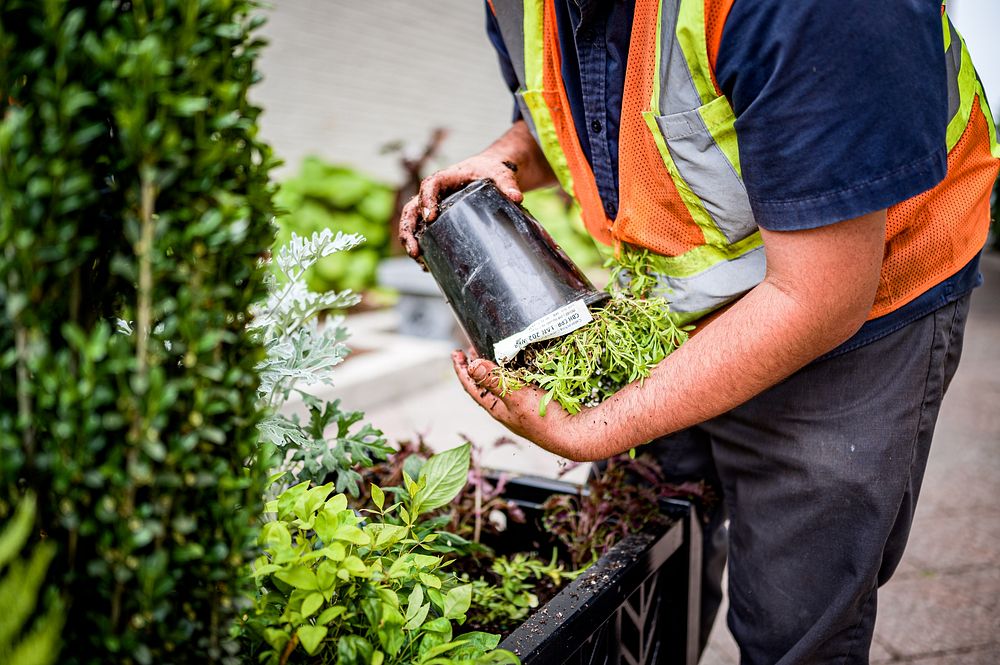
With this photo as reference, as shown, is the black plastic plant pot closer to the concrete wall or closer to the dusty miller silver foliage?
the dusty miller silver foliage

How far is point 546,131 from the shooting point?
165cm

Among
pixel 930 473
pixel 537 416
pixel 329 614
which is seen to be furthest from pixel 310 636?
pixel 930 473

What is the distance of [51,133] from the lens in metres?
0.69

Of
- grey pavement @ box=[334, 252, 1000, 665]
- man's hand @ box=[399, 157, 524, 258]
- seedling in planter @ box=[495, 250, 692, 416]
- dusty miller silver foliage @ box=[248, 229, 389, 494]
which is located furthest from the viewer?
grey pavement @ box=[334, 252, 1000, 665]

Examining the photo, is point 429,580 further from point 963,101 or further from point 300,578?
point 963,101

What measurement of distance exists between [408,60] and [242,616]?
696 centimetres

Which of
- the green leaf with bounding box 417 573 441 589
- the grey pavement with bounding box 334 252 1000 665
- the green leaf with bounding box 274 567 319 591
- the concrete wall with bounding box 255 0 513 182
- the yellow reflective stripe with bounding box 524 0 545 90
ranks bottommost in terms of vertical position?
the grey pavement with bounding box 334 252 1000 665

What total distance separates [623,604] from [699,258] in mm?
662

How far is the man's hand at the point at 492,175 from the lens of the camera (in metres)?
1.61

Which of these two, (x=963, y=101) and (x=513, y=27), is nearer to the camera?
(x=963, y=101)

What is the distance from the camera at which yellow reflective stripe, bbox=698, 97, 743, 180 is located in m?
1.25

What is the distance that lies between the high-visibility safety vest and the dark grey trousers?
0.14 meters

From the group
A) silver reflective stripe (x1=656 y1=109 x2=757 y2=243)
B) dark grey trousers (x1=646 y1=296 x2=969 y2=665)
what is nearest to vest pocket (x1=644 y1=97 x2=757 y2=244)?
silver reflective stripe (x1=656 y1=109 x2=757 y2=243)

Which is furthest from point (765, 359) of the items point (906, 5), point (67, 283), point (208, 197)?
point (67, 283)
